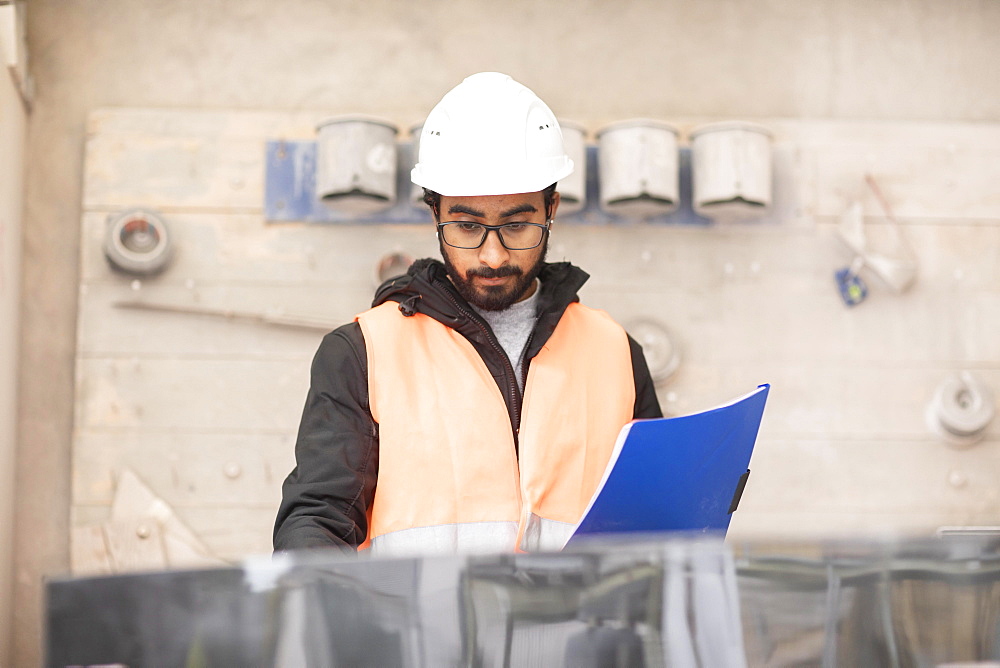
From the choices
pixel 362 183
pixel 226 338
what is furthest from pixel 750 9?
pixel 226 338

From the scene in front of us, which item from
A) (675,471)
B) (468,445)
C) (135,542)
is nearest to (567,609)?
(675,471)

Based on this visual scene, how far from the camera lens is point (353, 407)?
164cm

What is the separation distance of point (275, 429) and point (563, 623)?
2.35m

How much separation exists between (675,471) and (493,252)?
0.58m

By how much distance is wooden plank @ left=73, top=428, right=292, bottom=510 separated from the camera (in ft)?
10.2

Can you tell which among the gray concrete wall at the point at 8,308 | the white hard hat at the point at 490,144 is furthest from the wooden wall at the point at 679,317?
the white hard hat at the point at 490,144

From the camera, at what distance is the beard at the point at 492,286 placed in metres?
1.74

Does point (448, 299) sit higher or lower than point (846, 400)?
higher

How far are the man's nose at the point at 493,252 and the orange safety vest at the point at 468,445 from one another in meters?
0.14

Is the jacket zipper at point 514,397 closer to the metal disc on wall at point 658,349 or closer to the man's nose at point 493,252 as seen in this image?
the man's nose at point 493,252

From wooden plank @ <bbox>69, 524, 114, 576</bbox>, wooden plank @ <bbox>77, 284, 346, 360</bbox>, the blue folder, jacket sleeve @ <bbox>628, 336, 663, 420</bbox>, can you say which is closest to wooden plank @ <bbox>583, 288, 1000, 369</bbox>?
wooden plank @ <bbox>77, 284, 346, 360</bbox>

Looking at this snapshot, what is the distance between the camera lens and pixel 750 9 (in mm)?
3408

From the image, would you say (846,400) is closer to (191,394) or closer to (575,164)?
(575,164)

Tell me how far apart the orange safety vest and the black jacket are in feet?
0.07
